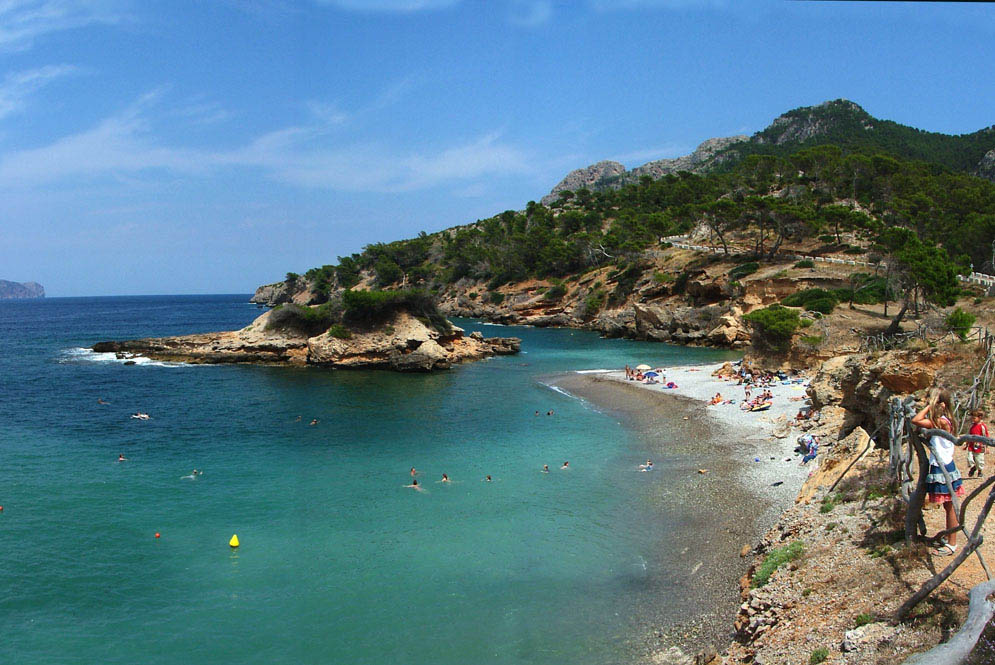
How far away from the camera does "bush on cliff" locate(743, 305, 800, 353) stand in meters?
40.8

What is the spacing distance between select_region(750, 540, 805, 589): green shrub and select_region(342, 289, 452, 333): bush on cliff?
40.3m

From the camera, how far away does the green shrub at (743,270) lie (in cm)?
6356

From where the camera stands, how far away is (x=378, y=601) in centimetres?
1352

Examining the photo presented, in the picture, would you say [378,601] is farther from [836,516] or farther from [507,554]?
[836,516]

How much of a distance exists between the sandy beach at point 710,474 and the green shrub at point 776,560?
0.94 meters

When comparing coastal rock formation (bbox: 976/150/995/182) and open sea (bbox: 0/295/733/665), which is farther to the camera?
coastal rock formation (bbox: 976/150/995/182)

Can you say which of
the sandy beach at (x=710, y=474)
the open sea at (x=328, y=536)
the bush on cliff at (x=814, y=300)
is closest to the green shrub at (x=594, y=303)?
the bush on cliff at (x=814, y=300)

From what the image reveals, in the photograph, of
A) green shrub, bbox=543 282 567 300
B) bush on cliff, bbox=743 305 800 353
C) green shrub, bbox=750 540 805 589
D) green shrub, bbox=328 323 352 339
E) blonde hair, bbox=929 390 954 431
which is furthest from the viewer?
green shrub, bbox=543 282 567 300

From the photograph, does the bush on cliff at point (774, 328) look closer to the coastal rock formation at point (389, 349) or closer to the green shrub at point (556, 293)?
the coastal rock formation at point (389, 349)

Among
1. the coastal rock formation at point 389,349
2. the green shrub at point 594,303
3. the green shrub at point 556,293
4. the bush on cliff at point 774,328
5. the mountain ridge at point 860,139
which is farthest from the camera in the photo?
the mountain ridge at point 860,139

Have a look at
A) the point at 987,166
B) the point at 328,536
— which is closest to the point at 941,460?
the point at 328,536

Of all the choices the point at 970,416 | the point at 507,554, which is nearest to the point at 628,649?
the point at 507,554

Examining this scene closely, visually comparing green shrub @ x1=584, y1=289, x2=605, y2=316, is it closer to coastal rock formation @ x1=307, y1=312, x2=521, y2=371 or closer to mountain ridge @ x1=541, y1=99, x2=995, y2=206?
coastal rock formation @ x1=307, y1=312, x2=521, y2=371

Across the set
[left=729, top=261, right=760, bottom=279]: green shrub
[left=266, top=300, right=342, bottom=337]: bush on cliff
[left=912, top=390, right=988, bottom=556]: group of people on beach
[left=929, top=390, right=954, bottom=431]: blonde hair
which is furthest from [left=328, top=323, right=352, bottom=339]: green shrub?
[left=929, top=390, right=954, bottom=431]: blonde hair
